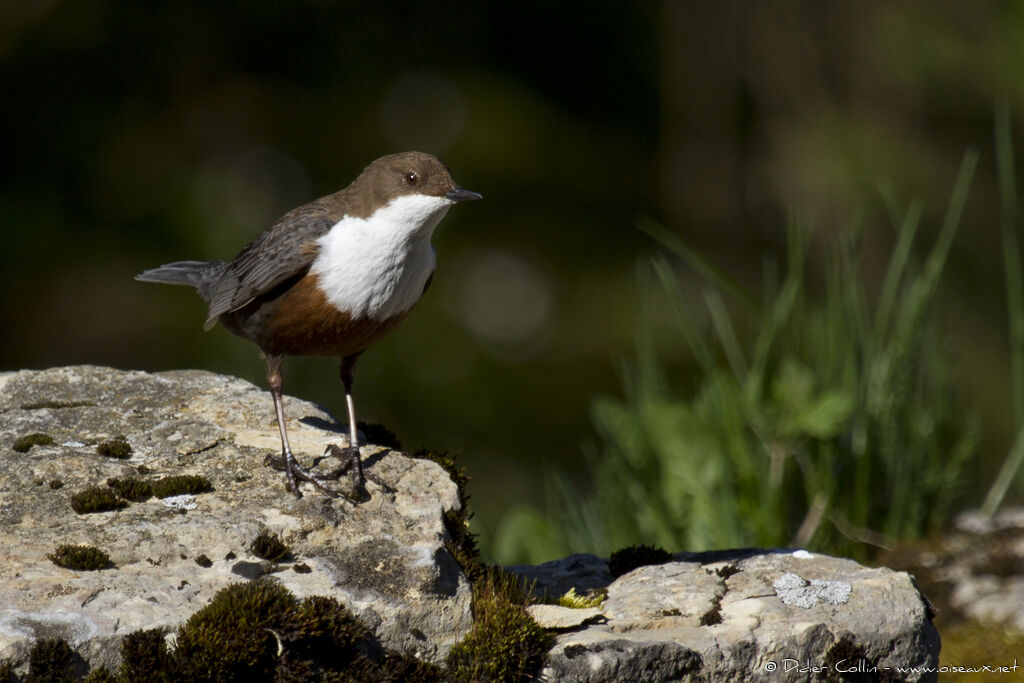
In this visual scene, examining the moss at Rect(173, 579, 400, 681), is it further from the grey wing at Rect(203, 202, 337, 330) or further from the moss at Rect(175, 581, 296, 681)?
the grey wing at Rect(203, 202, 337, 330)

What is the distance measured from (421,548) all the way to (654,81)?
8.97 metres

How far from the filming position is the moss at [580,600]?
3.15 metres

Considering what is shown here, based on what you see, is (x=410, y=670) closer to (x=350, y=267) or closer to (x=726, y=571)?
(x=726, y=571)

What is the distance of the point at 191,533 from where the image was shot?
2.86m

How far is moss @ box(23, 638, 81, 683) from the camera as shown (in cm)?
241

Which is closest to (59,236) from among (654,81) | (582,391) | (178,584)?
(582,391)

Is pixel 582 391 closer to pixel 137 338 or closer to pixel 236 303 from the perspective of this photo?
pixel 137 338

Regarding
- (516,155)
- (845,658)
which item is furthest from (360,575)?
(516,155)

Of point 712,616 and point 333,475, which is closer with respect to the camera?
point 712,616

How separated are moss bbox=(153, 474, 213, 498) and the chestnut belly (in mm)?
708

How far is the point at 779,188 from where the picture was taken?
10953 mm

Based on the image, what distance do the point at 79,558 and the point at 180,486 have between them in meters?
0.43

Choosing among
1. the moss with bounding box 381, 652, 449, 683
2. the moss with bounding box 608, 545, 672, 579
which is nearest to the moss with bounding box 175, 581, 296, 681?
the moss with bounding box 381, 652, 449, 683

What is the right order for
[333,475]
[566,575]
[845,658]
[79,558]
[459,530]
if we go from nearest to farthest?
[79,558], [845,658], [459,530], [333,475], [566,575]
